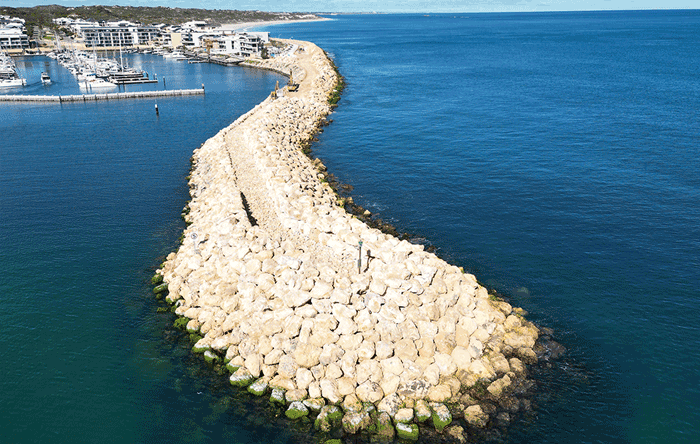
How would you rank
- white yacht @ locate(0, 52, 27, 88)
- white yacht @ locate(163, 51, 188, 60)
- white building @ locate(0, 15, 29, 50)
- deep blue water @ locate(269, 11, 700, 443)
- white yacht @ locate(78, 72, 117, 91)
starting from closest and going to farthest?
deep blue water @ locate(269, 11, 700, 443) < white yacht @ locate(0, 52, 27, 88) < white yacht @ locate(78, 72, 117, 91) < white yacht @ locate(163, 51, 188, 60) < white building @ locate(0, 15, 29, 50)

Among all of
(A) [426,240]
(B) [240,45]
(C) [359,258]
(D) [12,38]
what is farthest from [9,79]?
(C) [359,258]

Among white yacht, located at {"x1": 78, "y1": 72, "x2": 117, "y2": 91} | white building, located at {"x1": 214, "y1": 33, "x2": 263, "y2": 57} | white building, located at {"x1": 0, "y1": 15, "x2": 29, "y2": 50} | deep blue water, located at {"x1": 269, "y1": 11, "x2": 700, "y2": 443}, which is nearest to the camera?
deep blue water, located at {"x1": 269, "y1": 11, "x2": 700, "y2": 443}

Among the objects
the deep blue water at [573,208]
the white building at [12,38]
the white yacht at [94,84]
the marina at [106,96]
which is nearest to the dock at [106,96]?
the marina at [106,96]

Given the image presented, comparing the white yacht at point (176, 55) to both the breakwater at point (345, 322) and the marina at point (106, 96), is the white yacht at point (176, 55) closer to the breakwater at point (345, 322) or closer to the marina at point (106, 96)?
the marina at point (106, 96)

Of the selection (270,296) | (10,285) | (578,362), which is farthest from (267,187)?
(578,362)

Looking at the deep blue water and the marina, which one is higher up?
the deep blue water

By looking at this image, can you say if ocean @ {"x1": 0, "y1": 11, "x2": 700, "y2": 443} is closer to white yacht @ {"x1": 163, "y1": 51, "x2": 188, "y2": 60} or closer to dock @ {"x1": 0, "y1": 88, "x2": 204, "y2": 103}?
dock @ {"x1": 0, "y1": 88, "x2": 204, "y2": 103}

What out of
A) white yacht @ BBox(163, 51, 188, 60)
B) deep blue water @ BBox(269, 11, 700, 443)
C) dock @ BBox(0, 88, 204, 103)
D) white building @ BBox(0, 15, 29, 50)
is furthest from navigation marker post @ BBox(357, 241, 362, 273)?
white building @ BBox(0, 15, 29, 50)
